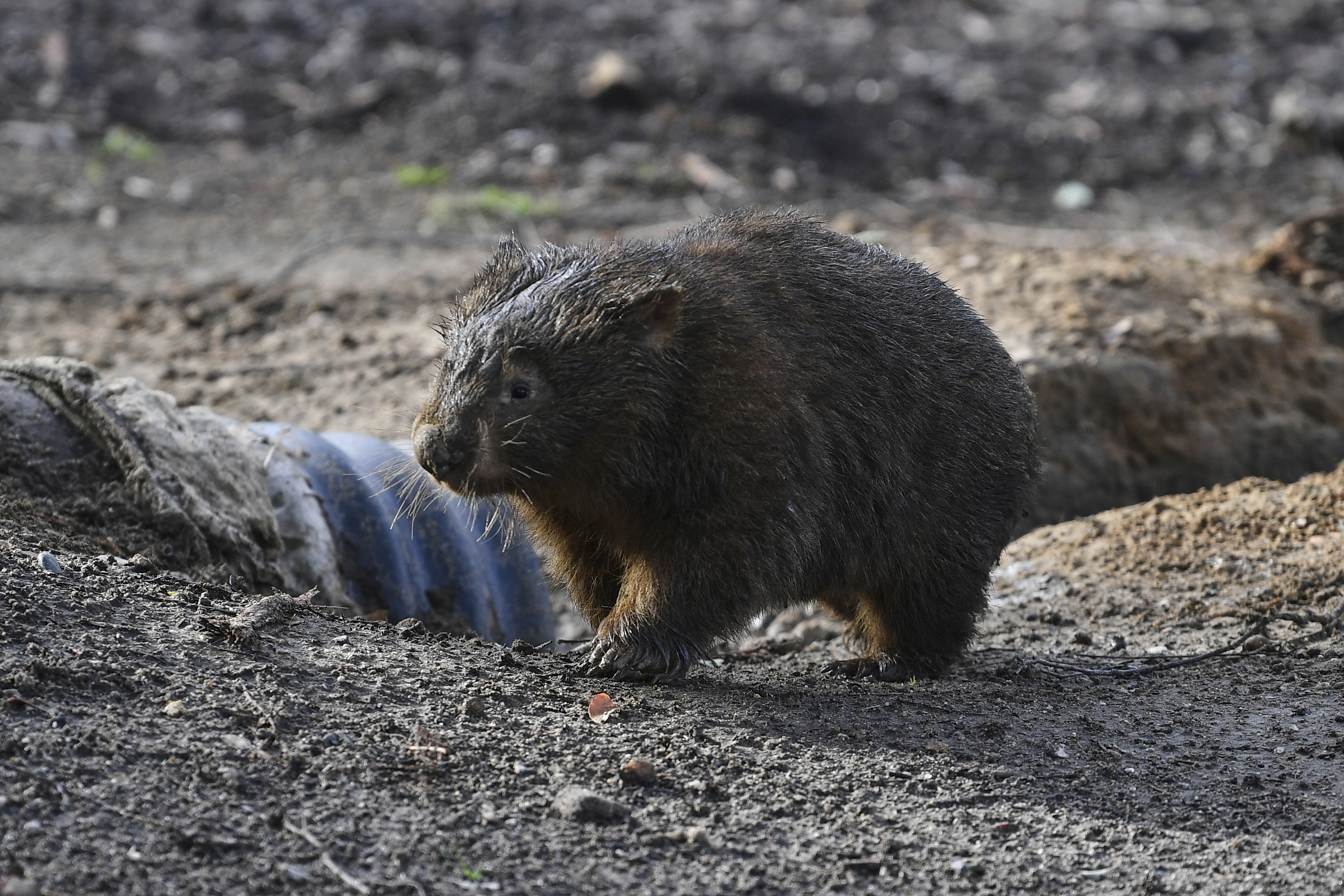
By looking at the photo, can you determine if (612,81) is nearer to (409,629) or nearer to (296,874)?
(409,629)

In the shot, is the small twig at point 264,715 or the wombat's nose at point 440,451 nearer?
the small twig at point 264,715

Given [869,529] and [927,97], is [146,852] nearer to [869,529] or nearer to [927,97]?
[869,529]

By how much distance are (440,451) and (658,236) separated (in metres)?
5.07

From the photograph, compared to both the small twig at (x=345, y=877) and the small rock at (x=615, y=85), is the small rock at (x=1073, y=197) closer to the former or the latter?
the small rock at (x=615, y=85)

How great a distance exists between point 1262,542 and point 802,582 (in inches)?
93.3

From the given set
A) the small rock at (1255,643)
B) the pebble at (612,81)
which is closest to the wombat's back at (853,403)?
the small rock at (1255,643)

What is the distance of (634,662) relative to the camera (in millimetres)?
3990

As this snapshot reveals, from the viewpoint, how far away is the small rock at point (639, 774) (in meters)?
3.24

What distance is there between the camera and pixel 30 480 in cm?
443

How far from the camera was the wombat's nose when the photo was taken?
387 centimetres

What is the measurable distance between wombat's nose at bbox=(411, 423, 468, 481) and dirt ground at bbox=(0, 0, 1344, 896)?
536 millimetres

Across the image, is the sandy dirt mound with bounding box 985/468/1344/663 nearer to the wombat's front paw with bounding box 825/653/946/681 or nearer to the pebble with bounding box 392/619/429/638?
the wombat's front paw with bounding box 825/653/946/681

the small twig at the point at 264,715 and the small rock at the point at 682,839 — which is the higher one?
the small twig at the point at 264,715

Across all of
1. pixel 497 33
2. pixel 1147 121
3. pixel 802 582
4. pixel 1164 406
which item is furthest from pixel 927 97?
pixel 802 582
